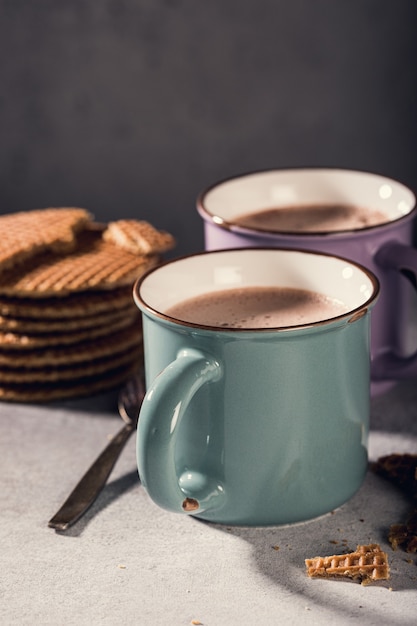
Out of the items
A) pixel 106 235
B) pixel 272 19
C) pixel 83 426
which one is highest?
pixel 272 19

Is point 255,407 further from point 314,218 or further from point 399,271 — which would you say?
point 314,218

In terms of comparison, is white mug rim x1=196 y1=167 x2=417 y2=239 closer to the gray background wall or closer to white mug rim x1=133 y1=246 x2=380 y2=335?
white mug rim x1=133 y1=246 x2=380 y2=335

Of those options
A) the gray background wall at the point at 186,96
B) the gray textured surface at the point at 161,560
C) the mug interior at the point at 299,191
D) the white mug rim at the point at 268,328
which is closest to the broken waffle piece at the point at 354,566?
the gray textured surface at the point at 161,560

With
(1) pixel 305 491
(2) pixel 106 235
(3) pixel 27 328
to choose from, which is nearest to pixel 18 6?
(2) pixel 106 235

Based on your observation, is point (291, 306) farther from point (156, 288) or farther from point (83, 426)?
point (83, 426)

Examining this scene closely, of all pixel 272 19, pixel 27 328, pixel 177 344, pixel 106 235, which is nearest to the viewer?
pixel 177 344

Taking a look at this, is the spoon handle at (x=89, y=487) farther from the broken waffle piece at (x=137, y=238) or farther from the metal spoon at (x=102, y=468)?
the broken waffle piece at (x=137, y=238)
